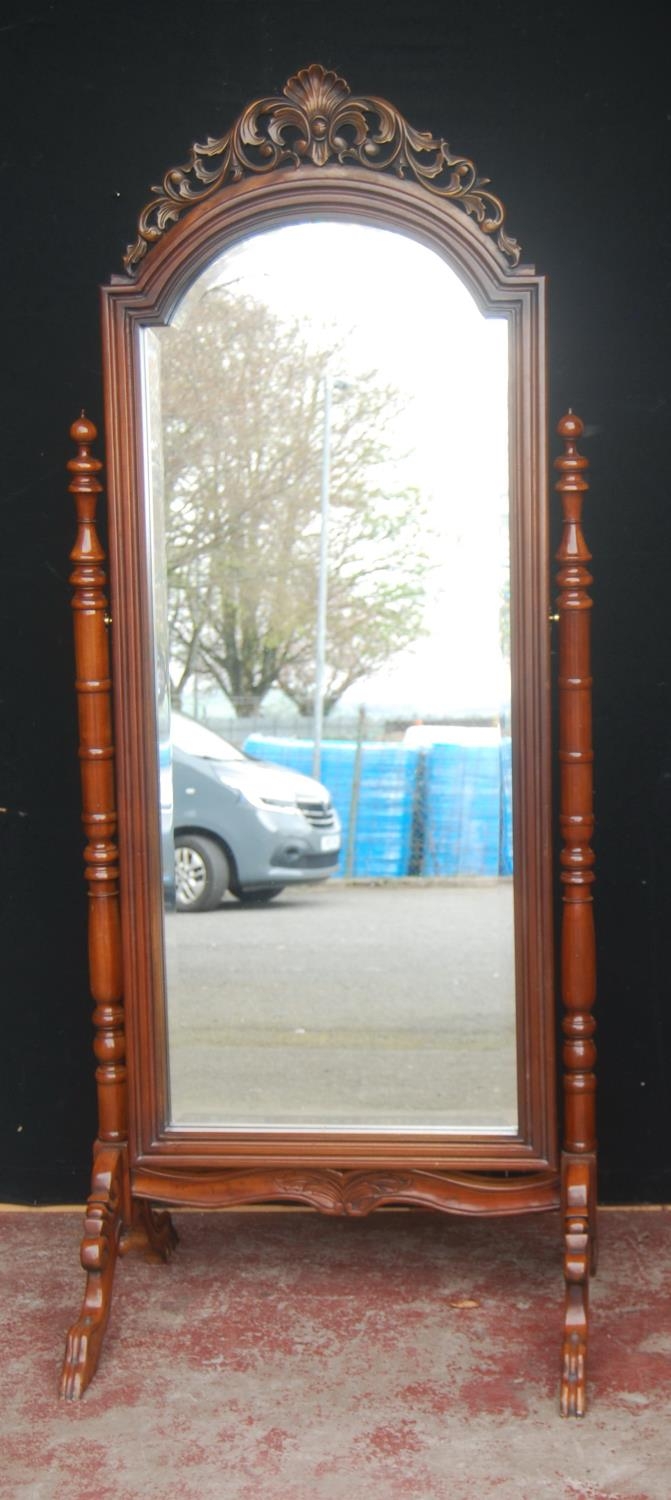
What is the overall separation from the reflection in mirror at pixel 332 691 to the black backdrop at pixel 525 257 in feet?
1.56

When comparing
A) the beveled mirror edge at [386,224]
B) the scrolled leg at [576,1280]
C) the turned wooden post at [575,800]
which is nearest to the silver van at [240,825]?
the beveled mirror edge at [386,224]

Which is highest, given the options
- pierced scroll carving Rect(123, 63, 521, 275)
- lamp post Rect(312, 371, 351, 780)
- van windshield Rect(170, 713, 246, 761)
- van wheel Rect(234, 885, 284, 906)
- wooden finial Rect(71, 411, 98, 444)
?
pierced scroll carving Rect(123, 63, 521, 275)

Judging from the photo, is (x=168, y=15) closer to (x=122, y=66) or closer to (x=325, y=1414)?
(x=122, y=66)

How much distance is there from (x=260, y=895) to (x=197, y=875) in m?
0.14

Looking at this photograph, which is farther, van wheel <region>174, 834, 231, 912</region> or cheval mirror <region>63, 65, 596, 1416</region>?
van wheel <region>174, 834, 231, 912</region>

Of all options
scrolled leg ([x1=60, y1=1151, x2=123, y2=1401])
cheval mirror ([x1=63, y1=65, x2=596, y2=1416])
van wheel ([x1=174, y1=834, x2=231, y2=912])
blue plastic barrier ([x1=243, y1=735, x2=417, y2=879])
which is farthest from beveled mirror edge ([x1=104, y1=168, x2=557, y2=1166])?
scrolled leg ([x1=60, y1=1151, x2=123, y2=1401])

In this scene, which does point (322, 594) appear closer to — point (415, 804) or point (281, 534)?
point (281, 534)

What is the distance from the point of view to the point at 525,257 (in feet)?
10.5

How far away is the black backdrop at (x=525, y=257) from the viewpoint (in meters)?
3.17

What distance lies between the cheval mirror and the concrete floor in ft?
0.65

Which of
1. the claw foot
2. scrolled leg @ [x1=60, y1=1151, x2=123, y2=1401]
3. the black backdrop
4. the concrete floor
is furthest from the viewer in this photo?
the black backdrop

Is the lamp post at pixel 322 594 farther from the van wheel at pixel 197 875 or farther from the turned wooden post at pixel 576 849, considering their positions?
the turned wooden post at pixel 576 849

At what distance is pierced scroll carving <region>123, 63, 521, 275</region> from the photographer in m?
2.79

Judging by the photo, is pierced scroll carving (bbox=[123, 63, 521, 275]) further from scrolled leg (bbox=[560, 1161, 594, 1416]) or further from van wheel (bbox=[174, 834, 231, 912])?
scrolled leg (bbox=[560, 1161, 594, 1416])
